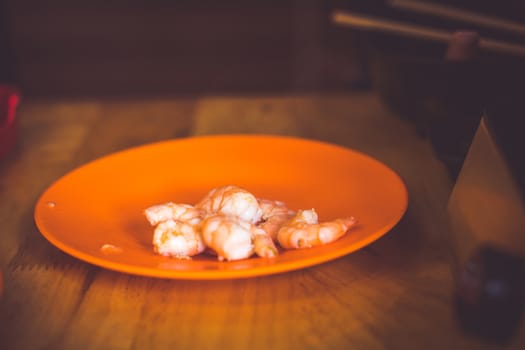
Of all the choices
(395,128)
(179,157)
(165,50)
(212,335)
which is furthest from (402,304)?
(165,50)

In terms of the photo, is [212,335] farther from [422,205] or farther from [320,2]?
[320,2]

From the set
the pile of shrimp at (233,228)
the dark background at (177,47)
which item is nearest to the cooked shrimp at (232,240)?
the pile of shrimp at (233,228)

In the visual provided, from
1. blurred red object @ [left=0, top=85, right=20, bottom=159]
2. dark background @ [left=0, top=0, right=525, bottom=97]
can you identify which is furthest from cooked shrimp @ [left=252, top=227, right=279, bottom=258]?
dark background @ [left=0, top=0, right=525, bottom=97]

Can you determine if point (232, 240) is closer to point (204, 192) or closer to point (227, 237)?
point (227, 237)

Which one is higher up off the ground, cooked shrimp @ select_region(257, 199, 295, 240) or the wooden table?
cooked shrimp @ select_region(257, 199, 295, 240)

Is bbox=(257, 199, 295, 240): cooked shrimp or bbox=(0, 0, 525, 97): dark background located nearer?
bbox=(257, 199, 295, 240): cooked shrimp

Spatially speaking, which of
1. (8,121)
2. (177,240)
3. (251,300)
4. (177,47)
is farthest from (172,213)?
(177,47)

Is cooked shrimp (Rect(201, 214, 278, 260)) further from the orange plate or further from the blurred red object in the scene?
the blurred red object
